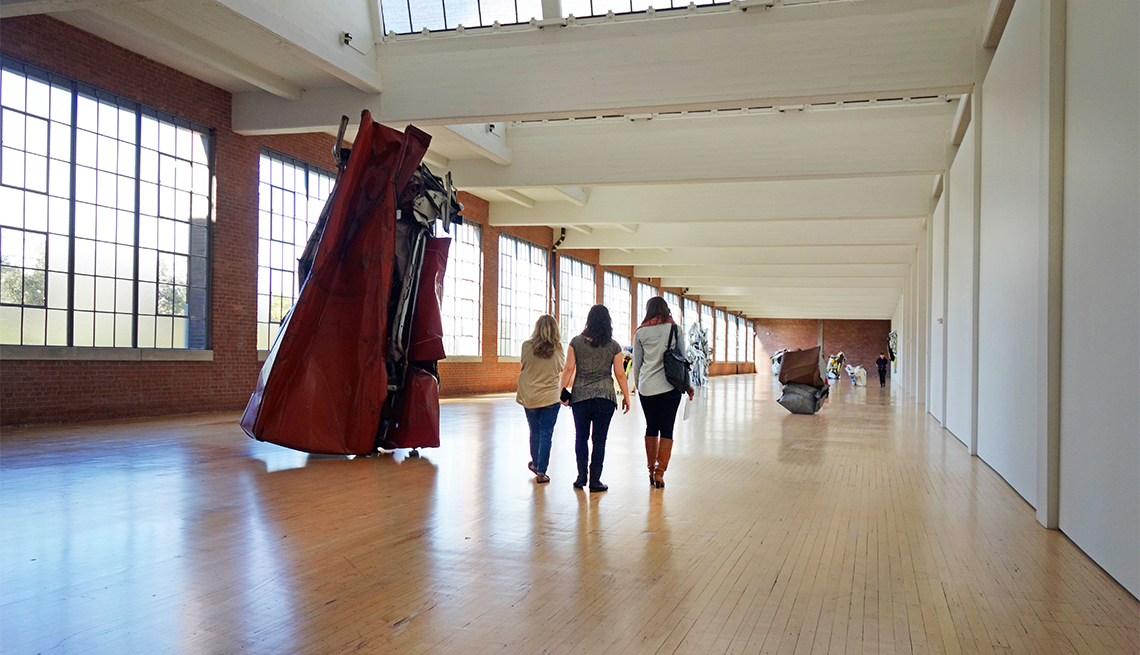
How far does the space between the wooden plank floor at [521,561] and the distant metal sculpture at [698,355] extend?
2104 cm

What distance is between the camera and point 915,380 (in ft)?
73.9

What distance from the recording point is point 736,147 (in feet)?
45.7

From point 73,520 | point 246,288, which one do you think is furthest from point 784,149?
point 73,520

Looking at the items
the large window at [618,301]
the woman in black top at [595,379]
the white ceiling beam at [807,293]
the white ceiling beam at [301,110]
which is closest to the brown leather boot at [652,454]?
the woman in black top at [595,379]

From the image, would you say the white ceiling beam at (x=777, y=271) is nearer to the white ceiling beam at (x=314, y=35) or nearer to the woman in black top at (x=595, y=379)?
the white ceiling beam at (x=314, y=35)

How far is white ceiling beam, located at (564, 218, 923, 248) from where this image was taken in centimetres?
2067

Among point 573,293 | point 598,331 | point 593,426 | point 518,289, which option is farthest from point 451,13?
point 573,293

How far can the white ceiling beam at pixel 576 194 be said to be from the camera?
18.7 meters

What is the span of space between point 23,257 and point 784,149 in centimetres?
1090

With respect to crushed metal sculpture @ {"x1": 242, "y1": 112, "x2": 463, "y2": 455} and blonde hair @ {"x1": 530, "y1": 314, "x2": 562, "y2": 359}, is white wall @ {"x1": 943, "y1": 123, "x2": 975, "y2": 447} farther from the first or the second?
crushed metal sculpture @ {"x1": 242, "y1": 112, "x2": 463, "y2": 455}

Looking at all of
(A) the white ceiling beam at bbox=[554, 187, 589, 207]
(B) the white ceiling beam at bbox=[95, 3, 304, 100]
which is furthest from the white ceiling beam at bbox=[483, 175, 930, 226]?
(B) the white ceiling beam at bbox=[95, 3, 304, 100]

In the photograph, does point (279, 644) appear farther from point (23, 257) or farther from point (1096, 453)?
point (23, 257)

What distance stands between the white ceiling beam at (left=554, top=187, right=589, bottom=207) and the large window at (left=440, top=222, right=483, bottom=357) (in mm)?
2941

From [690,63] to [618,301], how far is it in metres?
22.0
